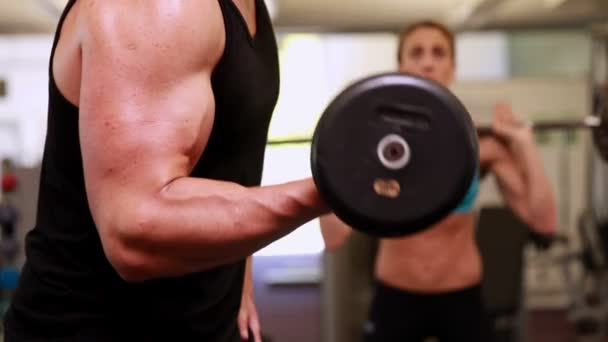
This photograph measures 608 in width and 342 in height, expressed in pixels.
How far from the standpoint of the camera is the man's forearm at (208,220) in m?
0.67

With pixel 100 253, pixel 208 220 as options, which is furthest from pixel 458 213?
pixel 208 220

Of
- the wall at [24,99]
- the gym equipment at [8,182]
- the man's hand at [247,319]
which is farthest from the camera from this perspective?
the wall at [24,99]

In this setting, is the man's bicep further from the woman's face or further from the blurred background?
the blurred background

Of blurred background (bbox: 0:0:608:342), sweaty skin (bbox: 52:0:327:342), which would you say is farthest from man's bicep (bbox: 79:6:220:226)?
blurred background (bbox: 0:0:608:342)

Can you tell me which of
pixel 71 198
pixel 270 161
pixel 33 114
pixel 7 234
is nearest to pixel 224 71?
pixel 71 198

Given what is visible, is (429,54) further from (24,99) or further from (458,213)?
(24,99)

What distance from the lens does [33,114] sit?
650cm

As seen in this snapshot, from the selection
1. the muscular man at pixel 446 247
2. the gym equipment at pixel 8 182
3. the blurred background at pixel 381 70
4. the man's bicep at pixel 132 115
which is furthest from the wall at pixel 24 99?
the man's bicep at pixel 132 115

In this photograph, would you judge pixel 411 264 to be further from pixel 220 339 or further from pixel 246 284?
pixel 220 339

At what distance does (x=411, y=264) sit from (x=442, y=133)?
1.89 m

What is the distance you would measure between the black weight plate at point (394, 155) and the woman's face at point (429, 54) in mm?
1694

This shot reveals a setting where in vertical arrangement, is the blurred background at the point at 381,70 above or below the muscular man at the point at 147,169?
below

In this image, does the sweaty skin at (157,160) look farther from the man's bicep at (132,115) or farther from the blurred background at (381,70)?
the blurred background at (381,70)

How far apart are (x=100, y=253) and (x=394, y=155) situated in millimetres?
361
